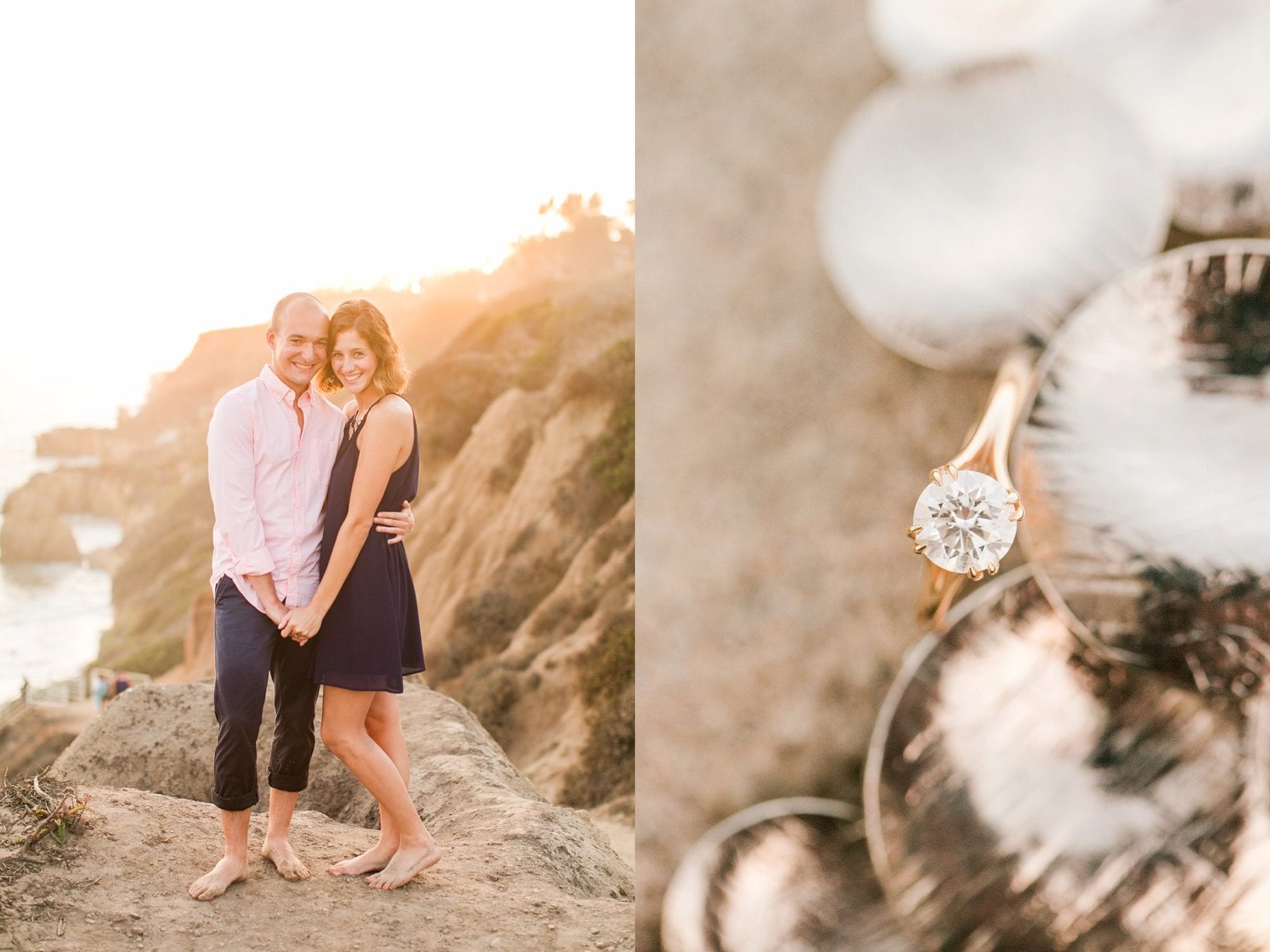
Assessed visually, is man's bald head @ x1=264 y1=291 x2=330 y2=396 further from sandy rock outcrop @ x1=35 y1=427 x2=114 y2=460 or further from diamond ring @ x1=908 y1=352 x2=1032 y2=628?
sandy rock outcrop @ x1=35 y1=427 x2=114 y2=460

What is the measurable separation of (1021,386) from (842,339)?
1.00ft

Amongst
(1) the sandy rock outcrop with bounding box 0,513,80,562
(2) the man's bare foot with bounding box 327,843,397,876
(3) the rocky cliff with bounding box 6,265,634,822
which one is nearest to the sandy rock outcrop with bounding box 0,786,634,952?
(2) the man's bare foot with bounding box 327,843,397,876

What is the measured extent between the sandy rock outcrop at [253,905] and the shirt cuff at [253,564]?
0.87 m

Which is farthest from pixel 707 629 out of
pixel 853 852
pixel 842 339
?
pixel 842 339

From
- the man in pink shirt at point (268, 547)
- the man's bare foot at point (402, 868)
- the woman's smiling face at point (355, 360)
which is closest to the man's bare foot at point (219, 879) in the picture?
the man in pink shirt at point (268, 547)

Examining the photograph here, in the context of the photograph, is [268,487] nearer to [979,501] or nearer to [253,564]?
[253,564]

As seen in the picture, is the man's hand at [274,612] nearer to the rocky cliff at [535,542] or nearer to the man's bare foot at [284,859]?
the man's bare foot at [284,859]

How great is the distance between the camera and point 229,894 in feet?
7.83

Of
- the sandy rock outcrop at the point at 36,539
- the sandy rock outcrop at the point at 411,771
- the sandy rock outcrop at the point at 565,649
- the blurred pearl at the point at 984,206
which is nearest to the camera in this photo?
the blurred pearl at the point at 984,206

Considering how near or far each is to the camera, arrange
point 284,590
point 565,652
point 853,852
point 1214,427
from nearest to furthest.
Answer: point 1214,427
point 853,852
point 284,590
point 565,652

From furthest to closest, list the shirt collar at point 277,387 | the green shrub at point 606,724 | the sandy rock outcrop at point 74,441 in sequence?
the sandy rock outcrop at point 74,441 < the green shrub at point 606,724 < the shirt collar at point 277,387

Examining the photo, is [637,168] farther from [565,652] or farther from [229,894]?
[565,652]

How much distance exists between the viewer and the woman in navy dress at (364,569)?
7.54 feet

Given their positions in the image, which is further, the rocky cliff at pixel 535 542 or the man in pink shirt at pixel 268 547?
the rocky cliff at pixel 535 542
